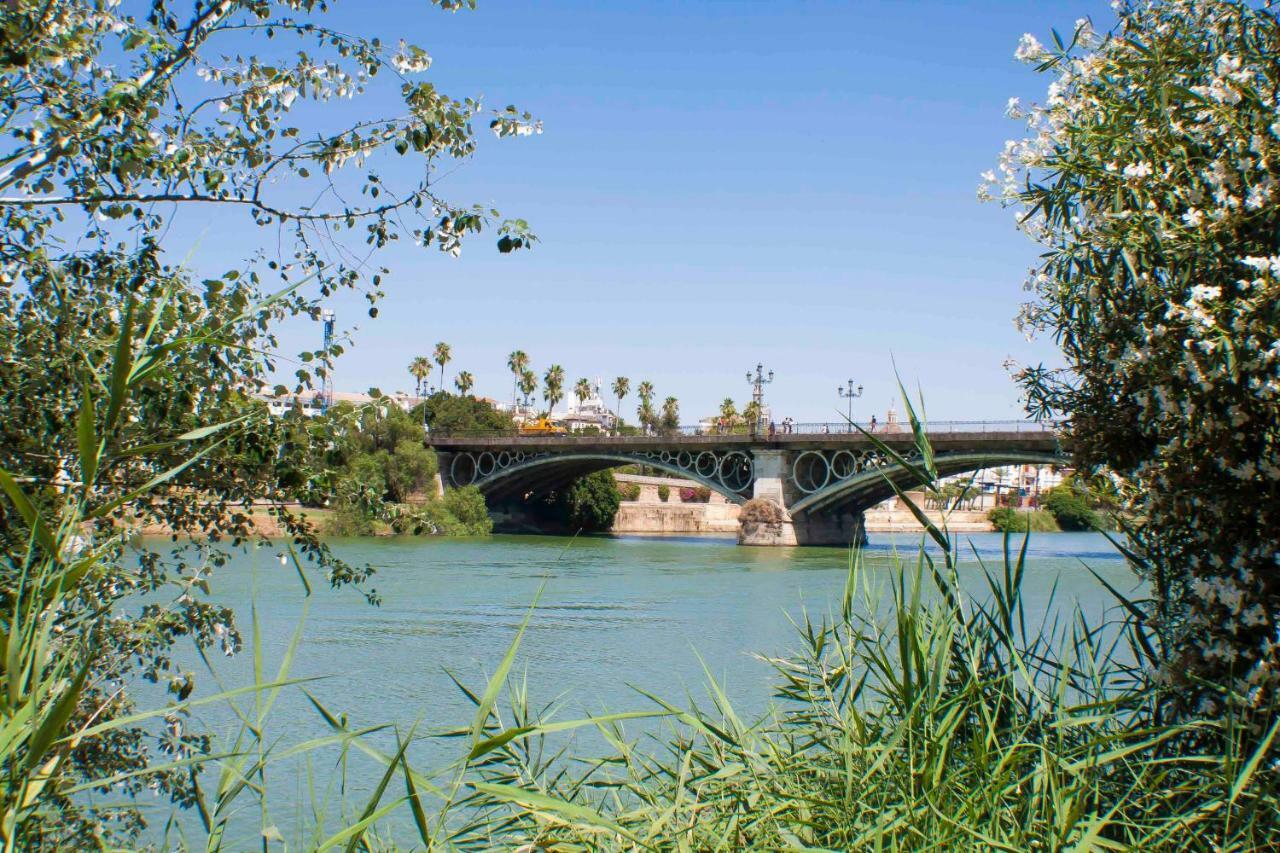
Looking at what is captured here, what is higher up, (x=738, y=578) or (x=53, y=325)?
(x=53, y=325)

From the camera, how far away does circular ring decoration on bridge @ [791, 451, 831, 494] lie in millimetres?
46562

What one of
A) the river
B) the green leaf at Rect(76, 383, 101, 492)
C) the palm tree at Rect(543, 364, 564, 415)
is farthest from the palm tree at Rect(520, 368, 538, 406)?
the green leaf at Rect(76, 383, 101, 492)

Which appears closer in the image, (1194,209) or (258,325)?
(1194,209)

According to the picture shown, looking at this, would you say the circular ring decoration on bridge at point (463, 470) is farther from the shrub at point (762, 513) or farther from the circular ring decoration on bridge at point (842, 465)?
the circular ring decoration on bridge at point (842, 465)

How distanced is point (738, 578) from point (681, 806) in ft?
91.2

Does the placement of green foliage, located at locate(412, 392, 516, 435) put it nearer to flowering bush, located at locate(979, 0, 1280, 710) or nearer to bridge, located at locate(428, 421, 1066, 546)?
bridge, located at locate(428, 421, 1066, 546)

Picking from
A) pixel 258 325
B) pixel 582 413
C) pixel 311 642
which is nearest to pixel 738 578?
pixel 311 642

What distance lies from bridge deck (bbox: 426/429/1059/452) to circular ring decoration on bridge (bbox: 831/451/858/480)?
2.09ft

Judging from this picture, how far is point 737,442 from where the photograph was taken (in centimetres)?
4722

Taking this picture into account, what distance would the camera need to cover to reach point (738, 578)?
102 feet

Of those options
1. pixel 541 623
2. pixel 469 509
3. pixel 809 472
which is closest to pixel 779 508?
pixel 809 472

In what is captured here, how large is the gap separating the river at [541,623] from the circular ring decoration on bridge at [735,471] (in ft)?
26.5

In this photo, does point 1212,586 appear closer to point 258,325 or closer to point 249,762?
point 258,325

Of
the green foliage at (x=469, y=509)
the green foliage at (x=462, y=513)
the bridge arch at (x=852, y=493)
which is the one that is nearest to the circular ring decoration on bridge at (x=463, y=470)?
the green foliage at (x=462, y=513)
